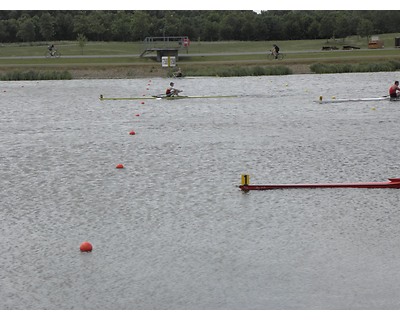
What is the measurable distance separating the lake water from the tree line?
65512mm

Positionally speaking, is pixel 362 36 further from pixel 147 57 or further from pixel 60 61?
pixel 60 61

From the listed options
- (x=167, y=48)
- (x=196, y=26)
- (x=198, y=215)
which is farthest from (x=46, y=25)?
(x=198, y=215)

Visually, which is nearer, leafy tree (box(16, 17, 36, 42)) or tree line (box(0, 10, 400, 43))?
tree line (box(0, 10, 400, 43))

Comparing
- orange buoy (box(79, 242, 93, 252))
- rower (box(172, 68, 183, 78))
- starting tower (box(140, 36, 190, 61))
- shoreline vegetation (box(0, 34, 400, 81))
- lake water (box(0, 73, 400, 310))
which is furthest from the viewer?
starting tower (box(140, 36, 190, 61))

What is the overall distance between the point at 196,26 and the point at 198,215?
89.5 meters

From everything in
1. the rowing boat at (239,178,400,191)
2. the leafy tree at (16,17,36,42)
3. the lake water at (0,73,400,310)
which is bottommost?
the lake water at (0,73,400,310)

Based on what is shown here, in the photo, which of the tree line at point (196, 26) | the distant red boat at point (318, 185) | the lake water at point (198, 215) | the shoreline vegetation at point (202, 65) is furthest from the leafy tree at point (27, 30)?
the distant red boat at point (318, 185)

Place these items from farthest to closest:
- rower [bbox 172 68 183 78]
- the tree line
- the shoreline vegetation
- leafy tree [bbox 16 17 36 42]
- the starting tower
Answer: leafy tree [bbox 16 17 36 42] < the tree line < the starting tower < the shoreline vegetation < rower [bbox 172 68 183 78]

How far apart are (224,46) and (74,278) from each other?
266 ft

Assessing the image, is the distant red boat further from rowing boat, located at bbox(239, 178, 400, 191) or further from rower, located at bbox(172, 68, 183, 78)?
rower, located at bbox(172, 68, 183, 78)

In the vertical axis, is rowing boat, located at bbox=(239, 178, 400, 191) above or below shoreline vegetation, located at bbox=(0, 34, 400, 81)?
below

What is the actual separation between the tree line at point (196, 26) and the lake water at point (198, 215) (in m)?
65.5

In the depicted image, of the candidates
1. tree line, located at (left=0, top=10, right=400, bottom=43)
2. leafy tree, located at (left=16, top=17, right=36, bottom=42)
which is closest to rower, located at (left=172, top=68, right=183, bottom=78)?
tree line, located at (left=0, top=10, right=400, bottom=43)

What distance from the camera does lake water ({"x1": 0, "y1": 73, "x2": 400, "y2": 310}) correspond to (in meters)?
12.7
